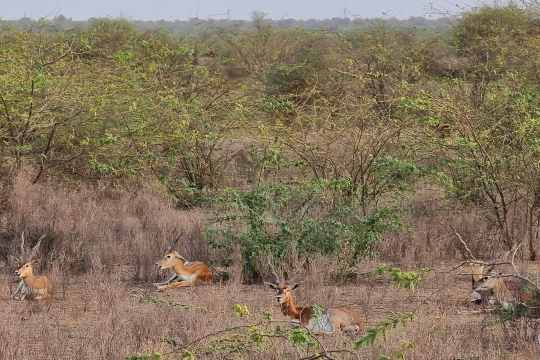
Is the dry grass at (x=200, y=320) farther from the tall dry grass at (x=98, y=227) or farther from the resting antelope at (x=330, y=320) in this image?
the tall dry grass at (x=98, y=227)

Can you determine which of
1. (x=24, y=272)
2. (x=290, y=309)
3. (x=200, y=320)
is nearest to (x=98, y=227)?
(x=24, y=272)

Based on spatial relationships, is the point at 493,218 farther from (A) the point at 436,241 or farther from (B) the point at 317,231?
(B) the point at 317,231

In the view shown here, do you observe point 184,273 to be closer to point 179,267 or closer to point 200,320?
point 179,267

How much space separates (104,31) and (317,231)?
20.4 m

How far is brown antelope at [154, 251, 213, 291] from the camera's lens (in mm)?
8883

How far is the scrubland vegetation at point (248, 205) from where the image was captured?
22.8 feet

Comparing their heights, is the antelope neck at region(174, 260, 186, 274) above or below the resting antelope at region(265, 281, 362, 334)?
below

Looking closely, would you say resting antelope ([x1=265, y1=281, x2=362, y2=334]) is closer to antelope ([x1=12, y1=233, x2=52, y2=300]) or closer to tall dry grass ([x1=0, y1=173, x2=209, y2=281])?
antelope ([x1=12, y1=233, x2=52, y2=300])

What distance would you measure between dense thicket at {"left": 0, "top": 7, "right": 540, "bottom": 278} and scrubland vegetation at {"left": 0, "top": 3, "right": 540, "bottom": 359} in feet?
0.11

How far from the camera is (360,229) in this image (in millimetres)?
9117

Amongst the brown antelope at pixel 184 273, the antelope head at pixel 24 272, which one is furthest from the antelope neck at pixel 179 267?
the antelope head at pixel 24 272

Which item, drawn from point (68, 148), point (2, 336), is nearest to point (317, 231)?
point (2, 336)

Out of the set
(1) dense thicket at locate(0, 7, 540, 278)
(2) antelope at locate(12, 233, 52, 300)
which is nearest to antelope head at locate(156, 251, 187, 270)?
(1) dense thicket at locate(0, 7, 540, 278)

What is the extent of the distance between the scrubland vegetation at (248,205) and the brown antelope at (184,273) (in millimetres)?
101
